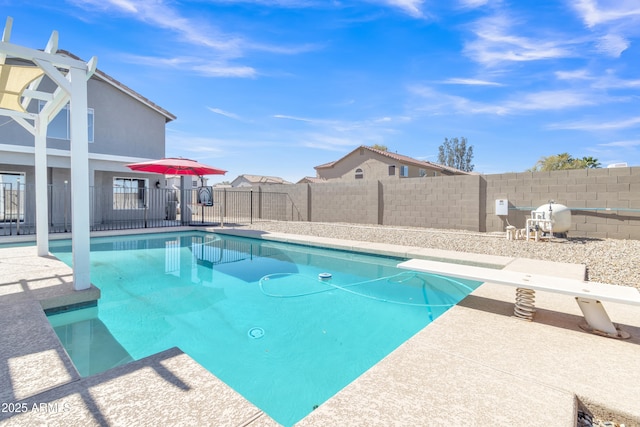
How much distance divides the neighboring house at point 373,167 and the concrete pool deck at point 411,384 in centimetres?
2320

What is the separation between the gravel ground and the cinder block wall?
1.74ft

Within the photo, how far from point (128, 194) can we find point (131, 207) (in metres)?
0.59

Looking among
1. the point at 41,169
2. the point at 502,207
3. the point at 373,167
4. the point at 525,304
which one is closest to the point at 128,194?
the point at 41,169

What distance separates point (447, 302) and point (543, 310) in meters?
1.43

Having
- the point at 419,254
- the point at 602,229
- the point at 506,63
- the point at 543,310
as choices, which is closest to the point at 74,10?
the point at 419,254

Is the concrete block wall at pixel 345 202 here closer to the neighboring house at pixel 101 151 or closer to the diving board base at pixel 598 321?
the neighboring house at pixel 101 151

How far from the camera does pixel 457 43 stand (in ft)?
35.6

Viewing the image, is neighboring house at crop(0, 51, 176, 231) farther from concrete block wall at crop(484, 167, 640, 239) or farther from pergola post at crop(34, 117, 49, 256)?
concrete block wall at crop(484, 167, 640, 239)

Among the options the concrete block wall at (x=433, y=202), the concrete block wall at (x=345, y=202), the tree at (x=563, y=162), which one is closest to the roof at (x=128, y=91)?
the concrete block wall at (x=345, y=202)

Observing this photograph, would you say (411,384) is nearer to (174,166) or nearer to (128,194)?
(174,166)

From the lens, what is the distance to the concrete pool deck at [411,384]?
1605 mm

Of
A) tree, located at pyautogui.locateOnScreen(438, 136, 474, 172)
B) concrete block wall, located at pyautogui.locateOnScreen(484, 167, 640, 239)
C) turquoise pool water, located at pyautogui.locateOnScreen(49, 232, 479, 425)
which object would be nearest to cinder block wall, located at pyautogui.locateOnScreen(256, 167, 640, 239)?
concrete block wall, located at pyautogui.locateOnScreen(484, 167, 640, 239)

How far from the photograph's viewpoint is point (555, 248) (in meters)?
7.02

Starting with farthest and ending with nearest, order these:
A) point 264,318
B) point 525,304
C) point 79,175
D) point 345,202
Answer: point 345,202 < point 264,318 < point 79,175 < point 525,304
